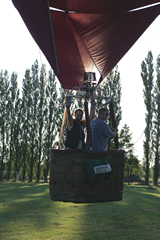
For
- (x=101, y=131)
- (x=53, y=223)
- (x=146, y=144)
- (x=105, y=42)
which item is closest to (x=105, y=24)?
(x=105, y=42)

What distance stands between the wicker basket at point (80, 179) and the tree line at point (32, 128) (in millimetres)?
29441

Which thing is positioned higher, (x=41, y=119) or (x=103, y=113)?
(x=41, y=119)

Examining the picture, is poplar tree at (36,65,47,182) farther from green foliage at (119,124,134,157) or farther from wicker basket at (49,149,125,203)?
wicker basket at (49,149,125,203)

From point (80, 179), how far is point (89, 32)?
3.88 metres

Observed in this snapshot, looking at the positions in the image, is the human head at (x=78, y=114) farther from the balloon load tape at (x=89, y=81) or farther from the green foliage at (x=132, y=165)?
the green foliage at (x=132, y=165)

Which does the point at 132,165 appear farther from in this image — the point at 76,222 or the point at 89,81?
the point at 89,81

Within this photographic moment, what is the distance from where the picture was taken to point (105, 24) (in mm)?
6469

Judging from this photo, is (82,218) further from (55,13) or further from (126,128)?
(126,128)

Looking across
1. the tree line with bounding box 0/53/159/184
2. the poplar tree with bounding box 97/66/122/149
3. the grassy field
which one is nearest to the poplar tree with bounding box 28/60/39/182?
the tree line with bounding box 0/53/159/184

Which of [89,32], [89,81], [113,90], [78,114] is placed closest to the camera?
[78,114]

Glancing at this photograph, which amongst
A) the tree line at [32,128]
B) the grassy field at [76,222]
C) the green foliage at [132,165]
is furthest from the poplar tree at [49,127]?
the grassy field at [76,222]

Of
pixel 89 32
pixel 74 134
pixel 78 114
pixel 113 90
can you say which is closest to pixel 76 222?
pixel 74 134

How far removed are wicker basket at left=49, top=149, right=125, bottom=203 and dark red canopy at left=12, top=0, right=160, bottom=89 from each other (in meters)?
2.70

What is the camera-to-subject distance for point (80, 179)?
3990 millimetres
